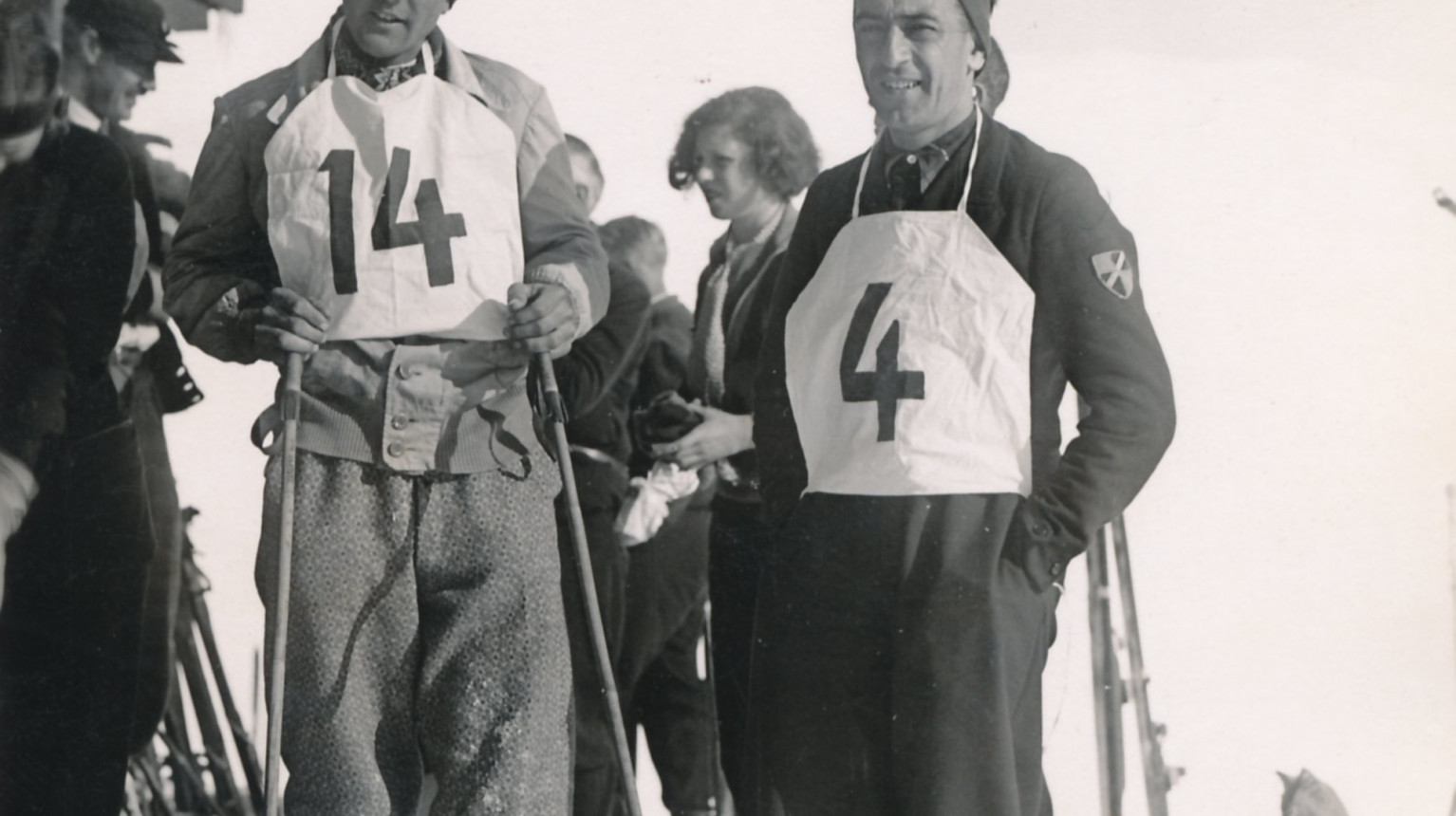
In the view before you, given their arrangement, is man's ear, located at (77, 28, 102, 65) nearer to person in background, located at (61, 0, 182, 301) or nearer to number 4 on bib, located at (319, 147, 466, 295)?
person in background, located at (61, 0, 182, 301)

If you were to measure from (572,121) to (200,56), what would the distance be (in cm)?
70

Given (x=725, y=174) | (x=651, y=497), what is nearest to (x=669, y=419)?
(x=651, y=497)

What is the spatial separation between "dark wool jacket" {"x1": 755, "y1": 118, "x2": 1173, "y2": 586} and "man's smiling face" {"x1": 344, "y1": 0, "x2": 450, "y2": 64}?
0.76 meters

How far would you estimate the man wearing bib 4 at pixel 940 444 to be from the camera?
8.65 feet

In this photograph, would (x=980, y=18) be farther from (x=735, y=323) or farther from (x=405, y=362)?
(x=405, y=362)

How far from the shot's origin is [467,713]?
8.04 feet

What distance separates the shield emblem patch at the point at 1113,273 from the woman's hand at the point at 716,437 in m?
0.69

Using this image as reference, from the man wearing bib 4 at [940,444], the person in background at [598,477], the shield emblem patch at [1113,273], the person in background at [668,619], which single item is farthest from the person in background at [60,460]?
the shield emblem patch at [1113,273]

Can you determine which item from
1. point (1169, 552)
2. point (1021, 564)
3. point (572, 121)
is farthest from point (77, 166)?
point (1169, 552)

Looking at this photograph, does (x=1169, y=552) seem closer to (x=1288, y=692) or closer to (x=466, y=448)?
(x=1288, y=692)

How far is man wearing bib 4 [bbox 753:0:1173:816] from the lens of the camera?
8.65ft

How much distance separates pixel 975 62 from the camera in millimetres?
2846

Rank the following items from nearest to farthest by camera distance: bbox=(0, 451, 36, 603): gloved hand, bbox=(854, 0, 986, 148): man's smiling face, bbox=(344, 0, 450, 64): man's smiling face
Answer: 1. bbox=(344, 0, 450, 64): man's smiling face
2. bbox=(854, 0, 986, 148): man's smiling face
3. bbox=(0, 451, 36, 603): gloved hand

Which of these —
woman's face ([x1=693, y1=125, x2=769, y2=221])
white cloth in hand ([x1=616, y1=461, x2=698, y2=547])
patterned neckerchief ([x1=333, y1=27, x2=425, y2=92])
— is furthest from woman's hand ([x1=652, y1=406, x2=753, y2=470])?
patterned neckerchief ([x1=333, y1=27, x2=425, y2=92])
